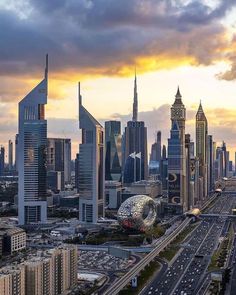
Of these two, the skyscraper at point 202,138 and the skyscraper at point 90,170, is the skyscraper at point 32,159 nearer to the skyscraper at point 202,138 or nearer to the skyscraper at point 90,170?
the skyscraper at point 90,170

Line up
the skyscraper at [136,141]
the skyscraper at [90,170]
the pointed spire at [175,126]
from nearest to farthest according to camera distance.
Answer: the skyscraper at [90,170] < the pointed spire at [175,126] < the skyscraper at [136,141]

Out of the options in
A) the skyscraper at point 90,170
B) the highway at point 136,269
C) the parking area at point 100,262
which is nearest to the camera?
the highway at point 136,269

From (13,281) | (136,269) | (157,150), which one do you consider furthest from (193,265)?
(157,150)

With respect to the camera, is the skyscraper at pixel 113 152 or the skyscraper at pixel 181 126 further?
the skyscraper at pixel 113 152

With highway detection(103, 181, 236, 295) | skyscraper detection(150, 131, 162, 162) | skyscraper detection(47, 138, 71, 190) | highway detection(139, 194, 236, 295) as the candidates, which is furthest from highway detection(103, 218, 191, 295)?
skyscraper detection(150, 131, 162, 162)

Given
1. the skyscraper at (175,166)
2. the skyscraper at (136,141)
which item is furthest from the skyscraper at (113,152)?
the skyscraper at (175,166)

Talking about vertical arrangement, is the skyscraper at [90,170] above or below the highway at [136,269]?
above
